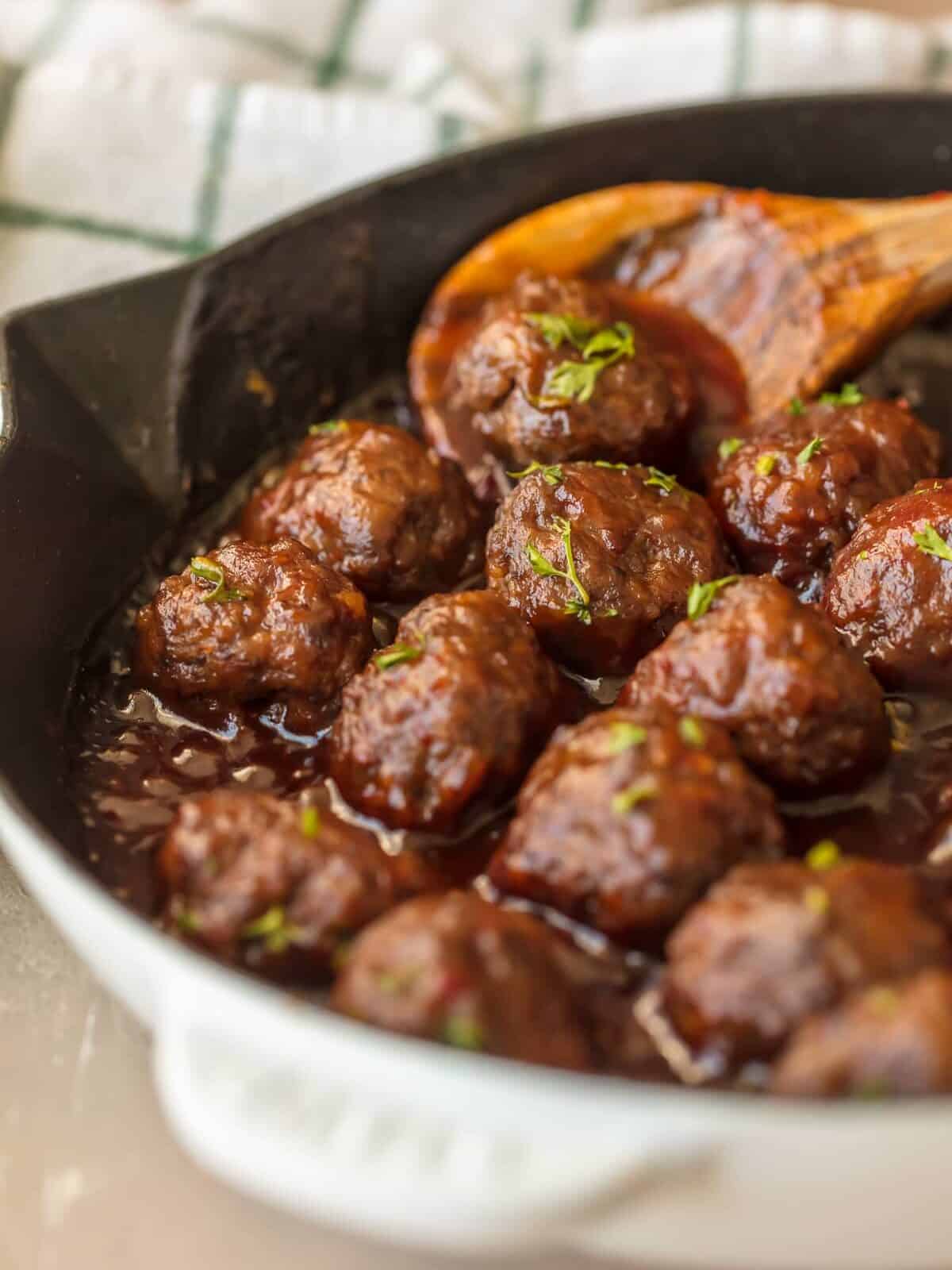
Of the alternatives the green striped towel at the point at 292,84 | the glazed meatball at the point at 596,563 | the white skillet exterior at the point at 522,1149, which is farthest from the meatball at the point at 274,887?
the green striped towel at the point at 292,84

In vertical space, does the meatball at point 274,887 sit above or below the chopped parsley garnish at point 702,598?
below

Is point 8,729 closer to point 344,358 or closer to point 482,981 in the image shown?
point 482,981

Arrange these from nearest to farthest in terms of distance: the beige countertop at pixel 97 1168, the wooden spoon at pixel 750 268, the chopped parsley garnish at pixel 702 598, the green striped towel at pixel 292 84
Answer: the beige countertop at pixel 97 1168 → the chopped parsley garnish at pixel 702 598 → the wooden spoon at pixel 750 268 → the green striped towel at pixel 292 84

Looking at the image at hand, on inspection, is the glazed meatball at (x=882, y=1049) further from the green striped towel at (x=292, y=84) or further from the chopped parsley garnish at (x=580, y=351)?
the green striped towel at (x=292, y=84)

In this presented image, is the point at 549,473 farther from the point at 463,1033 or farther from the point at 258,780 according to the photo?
the point at 463,1033

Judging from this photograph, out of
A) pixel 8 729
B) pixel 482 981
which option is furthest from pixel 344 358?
pixel 482 981
